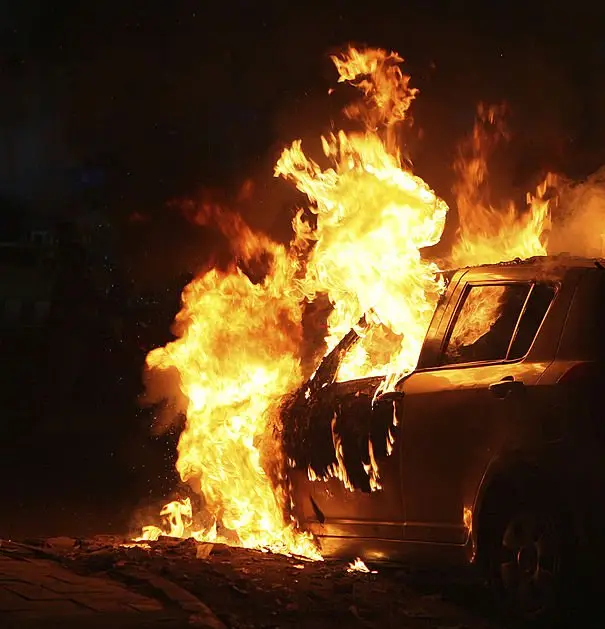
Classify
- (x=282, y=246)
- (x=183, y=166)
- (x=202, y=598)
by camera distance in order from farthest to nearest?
(x=183, y=166) < (x=282, y=246) < (x=202, y=598)

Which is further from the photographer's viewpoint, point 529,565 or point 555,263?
point 555,263

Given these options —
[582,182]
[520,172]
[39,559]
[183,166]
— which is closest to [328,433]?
[39,559]

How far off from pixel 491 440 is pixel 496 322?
2.45 ft

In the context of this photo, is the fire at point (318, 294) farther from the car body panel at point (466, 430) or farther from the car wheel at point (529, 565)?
the car wheel at point (529, 565)

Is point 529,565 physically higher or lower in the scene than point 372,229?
lower

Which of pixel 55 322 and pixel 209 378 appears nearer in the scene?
pixel 209 378

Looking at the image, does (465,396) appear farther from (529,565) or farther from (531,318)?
(529,565)

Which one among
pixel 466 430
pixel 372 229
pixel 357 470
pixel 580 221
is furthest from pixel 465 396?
pixel 372 229

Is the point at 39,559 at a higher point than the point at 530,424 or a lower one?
lower

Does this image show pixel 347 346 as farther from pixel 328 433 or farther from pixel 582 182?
pixel 582 182

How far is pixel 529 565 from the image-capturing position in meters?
6.83

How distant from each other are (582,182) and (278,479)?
3.17m

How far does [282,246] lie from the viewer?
11.6 m

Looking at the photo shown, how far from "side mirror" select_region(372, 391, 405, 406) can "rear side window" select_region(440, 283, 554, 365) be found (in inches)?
12.3
